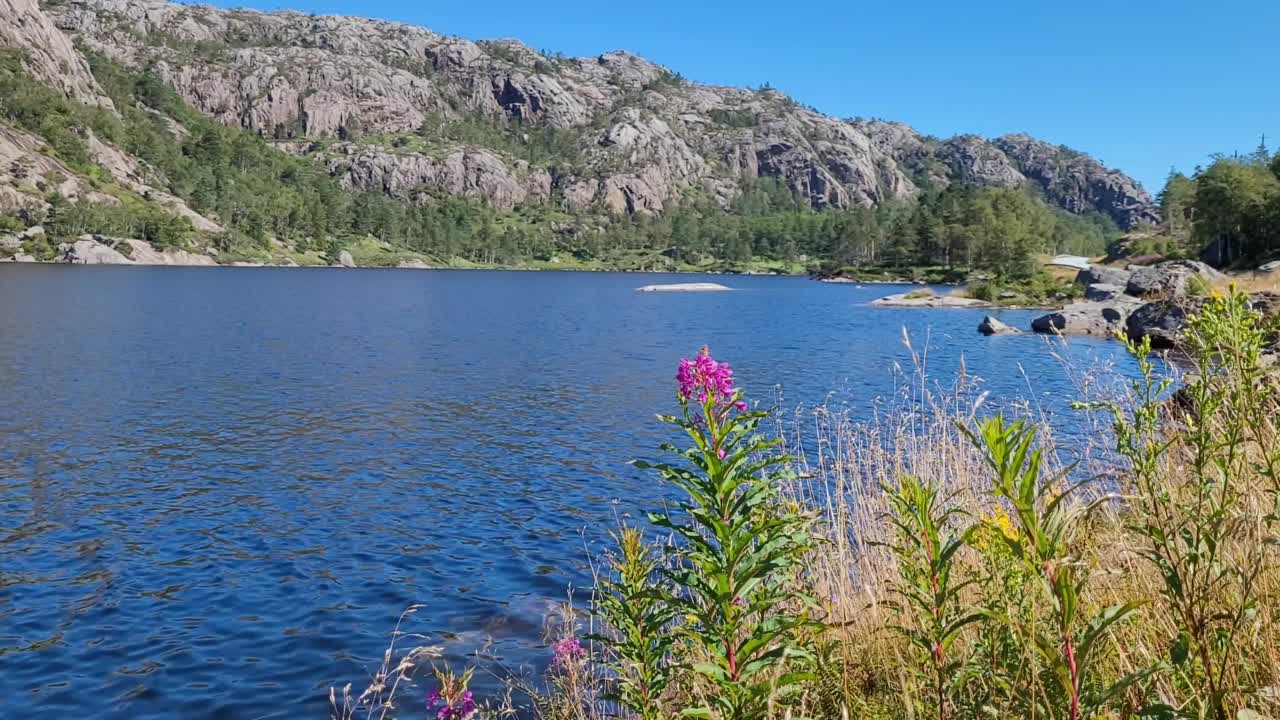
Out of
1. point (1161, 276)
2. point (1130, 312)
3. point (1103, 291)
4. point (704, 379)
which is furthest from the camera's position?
point (1103, 291)

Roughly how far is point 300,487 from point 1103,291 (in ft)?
246

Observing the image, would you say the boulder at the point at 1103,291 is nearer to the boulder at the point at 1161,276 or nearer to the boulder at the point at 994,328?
the boulder at the point at 1161,276

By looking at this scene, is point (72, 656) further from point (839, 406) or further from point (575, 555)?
point (839, 406)

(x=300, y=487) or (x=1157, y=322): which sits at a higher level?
(x=1157, y=322)

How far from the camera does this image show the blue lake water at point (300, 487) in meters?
12.2

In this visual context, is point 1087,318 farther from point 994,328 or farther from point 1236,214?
point 1236,214

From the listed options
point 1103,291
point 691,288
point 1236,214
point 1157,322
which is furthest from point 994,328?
point 691,288

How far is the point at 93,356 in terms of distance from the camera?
4162 centimetres

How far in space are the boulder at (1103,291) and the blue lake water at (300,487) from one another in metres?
25.6

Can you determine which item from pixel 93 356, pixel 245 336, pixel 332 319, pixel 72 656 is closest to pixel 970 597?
pixel 72 656

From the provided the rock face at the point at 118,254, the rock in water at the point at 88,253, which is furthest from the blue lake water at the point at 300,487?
the rock face at the point at 118,254

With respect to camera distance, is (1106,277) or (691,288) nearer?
(1106,277)

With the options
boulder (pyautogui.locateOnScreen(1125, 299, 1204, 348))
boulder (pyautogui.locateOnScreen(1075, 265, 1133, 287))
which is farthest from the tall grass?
boulder (pyautogui.locateOnScreen(1075, 265, 1133, 287))

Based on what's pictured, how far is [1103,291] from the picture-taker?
75562 millimetres
